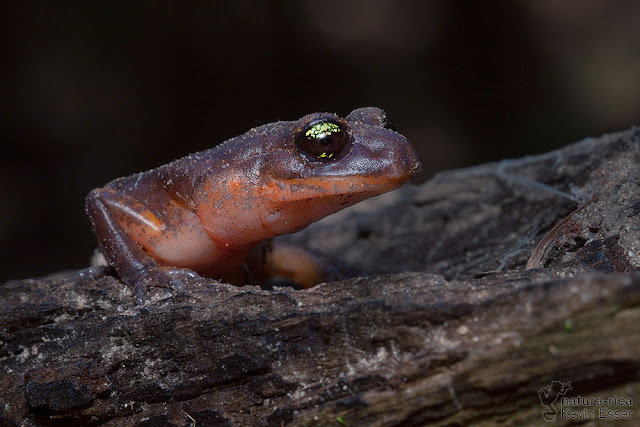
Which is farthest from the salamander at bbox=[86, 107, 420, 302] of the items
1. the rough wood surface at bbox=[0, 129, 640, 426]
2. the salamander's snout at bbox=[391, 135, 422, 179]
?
the rough wood surface at bbox=[0, 129, 640, 426]

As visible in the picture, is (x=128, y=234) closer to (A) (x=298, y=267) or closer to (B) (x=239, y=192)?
(B) (x=239, y=192)

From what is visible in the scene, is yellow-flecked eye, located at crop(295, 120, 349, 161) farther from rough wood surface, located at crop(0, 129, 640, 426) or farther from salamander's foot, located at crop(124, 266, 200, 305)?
salamander's foot, located at crop(124, 266, 200, 305)

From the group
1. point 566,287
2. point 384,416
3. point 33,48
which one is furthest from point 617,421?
point 33,48

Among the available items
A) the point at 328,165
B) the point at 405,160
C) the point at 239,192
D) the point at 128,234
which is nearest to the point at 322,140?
the point at 328,165

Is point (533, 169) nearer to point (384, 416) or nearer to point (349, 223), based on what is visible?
point (349, 223)

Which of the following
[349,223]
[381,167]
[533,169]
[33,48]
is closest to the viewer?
[381,167]

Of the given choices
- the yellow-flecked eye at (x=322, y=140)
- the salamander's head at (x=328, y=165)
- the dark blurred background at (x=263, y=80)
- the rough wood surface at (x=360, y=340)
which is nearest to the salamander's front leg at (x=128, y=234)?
the rough wood surface at (x=360, y=340)

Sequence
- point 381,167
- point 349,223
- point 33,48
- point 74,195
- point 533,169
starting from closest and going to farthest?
point 381,167, point 533,169, point 349,223, point 33,48, point 74,195
